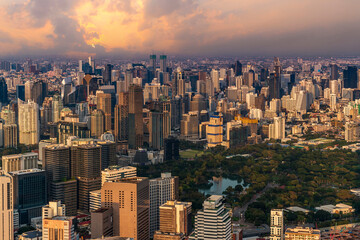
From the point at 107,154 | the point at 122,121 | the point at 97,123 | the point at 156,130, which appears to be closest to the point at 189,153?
the point at 156,130

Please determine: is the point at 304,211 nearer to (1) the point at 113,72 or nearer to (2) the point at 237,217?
(2) the point at 237,217

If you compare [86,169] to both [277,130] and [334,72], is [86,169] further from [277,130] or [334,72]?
[334,72]

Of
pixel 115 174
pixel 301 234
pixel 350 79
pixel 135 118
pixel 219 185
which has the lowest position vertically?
pixel 219 185

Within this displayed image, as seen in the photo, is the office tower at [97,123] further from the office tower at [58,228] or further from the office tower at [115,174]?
the office tower at [58,228]

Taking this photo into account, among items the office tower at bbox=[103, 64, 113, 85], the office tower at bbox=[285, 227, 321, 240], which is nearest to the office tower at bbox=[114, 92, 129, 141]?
the office tower at bbox=[103, 64, 113, 85]

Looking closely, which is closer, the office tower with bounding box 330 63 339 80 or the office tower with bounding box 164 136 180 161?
the office tower with bounding box 164 136 180 161

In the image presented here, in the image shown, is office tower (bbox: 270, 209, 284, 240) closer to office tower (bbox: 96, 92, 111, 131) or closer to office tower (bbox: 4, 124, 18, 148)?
office tower (bbox: 4, 124, 18, 148)

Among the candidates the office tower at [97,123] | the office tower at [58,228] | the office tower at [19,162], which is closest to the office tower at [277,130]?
the office tower at [97,123]
